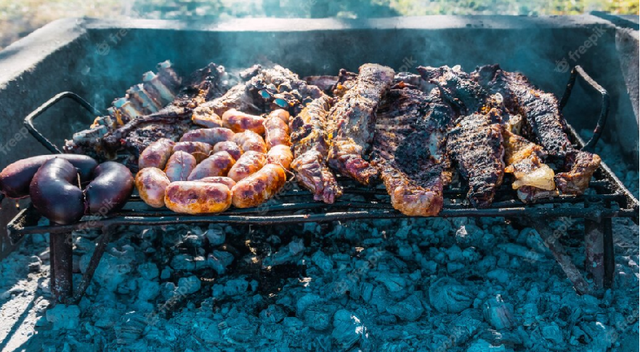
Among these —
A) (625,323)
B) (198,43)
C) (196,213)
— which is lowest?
(625,323)

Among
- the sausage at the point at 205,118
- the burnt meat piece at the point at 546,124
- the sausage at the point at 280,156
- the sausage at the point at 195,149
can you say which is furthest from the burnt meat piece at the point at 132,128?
the burnt meat piece at the point at 546,124

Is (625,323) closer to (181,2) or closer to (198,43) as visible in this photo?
(198,43)

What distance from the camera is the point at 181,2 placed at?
8.75 metres

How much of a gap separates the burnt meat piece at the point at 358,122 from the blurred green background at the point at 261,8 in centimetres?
357

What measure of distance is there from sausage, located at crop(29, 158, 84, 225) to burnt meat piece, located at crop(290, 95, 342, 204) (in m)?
1.48

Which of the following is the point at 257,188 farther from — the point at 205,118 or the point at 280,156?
the point at 205,118

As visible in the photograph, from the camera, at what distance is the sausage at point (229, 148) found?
374 centimetres

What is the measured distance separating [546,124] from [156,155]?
10.1ft

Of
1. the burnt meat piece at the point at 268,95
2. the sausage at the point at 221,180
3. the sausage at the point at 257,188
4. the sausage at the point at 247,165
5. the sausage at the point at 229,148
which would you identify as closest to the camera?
the sausage at the point at 257,188

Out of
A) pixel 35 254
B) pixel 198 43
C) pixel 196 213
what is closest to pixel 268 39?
pixel 198 43

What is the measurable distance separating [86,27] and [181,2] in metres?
3.66

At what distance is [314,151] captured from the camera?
11.7 ft

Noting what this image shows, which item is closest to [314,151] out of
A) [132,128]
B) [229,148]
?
[229,148]

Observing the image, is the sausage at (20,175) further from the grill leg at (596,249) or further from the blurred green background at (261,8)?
the blurred green background at (261,8)
